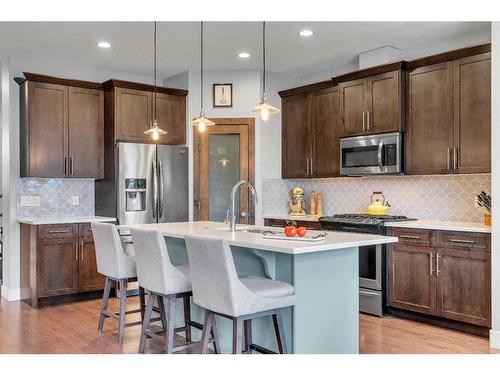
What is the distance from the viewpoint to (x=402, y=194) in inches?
207

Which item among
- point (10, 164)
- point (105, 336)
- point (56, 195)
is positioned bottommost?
point (105, 336)

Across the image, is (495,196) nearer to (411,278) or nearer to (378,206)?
(411,278)

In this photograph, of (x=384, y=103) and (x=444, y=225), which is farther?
(x=384, y=103)

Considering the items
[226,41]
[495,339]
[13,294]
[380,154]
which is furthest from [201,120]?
[13,294]

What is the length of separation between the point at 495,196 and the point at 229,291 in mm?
2292

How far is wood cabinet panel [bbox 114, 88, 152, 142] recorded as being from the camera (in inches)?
223

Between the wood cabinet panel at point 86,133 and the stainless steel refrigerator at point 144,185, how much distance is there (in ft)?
0.53

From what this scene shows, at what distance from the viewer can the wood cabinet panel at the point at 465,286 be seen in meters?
3.92

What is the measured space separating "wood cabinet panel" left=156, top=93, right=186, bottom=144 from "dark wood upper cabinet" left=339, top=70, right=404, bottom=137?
2.06m

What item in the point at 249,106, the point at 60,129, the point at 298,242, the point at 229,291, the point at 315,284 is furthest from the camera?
the point at 249,106

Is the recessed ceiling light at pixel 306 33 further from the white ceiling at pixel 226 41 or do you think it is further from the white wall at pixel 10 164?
the white wall at pixel 10 164

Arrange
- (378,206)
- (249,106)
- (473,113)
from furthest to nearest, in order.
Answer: (249,106)
(378,206)
(473,113)

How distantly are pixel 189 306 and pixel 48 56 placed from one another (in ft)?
11.5

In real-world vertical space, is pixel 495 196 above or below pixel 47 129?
below
